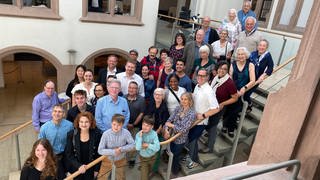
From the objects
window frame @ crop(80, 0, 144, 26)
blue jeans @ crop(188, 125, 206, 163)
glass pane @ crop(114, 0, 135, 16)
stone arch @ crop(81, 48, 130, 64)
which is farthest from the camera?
glass pane @ crop(114, 0, 135, 16)

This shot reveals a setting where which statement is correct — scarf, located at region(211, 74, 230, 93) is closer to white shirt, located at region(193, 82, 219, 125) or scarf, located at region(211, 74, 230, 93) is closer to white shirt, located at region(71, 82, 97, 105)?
white shirt, located at region(193, 82, 219, 125)

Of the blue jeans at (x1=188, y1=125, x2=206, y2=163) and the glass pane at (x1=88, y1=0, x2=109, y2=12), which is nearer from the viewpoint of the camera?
the blue jeans at (x1=188, y1=125, x2=206, y2=163)

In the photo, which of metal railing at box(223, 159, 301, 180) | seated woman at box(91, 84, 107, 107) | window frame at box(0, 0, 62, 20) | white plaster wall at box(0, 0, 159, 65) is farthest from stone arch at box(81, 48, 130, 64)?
metal railing at box(223, 159, 301, 180)

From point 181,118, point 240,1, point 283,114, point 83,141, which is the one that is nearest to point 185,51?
point 181,118

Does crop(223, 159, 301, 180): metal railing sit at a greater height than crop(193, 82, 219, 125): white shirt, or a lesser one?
greater

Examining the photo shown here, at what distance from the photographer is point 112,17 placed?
936cm

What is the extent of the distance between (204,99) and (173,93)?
1.80 ft

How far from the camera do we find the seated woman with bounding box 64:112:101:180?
3596mm

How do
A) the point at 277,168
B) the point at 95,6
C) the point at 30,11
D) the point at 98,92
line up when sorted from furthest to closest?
the point at 95,6 → the point at 30,11 → the point at 98,92 → the point at 277,168

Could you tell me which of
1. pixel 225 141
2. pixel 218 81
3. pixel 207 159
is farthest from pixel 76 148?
pixel 225 141

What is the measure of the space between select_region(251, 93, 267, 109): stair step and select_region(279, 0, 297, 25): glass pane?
3837mm

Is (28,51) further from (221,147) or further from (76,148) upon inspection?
(221,147)

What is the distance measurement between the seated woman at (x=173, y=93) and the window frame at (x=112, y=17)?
5.50 metres

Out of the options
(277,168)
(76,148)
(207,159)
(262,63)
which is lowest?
(207,159)
